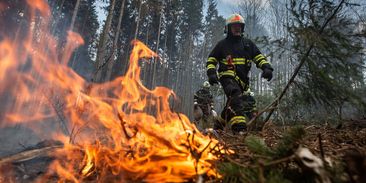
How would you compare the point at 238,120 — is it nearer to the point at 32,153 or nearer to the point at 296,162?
the point at 296,162

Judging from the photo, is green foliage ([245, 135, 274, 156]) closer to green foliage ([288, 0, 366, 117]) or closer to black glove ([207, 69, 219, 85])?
green foliage ([288, 0, 366, 117])

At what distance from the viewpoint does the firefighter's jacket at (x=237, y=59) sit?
17.0 ft

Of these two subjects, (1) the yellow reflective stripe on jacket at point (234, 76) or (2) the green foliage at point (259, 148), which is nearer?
(2) the green foliage at point (259, 148)

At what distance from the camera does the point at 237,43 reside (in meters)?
5.52

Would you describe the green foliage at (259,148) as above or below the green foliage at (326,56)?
below

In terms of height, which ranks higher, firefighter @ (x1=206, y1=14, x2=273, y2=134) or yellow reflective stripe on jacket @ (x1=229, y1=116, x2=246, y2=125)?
firefighter @ (x1=206, y1=14, x2=273, y2=134)

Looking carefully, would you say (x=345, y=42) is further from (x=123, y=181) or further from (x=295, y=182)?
(x=123, y=181)

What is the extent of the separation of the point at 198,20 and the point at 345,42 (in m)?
39.7

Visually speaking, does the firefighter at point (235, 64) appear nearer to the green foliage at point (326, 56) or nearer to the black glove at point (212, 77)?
the black glove at point (212, 77)

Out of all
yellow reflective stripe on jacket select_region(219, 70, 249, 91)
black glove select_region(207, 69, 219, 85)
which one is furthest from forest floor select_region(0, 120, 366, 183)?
yellow reflective stripe on jacket select_region(219, 70, 249, 91)

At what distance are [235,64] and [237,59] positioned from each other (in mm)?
119

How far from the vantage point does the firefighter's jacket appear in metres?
5.18

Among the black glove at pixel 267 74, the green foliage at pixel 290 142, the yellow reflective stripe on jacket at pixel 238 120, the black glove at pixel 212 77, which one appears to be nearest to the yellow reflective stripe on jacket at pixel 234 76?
the black glove at pixel 212 77

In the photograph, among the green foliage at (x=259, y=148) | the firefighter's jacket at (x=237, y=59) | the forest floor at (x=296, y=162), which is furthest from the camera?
the firefighter's jacket at (x=237, y=59)
